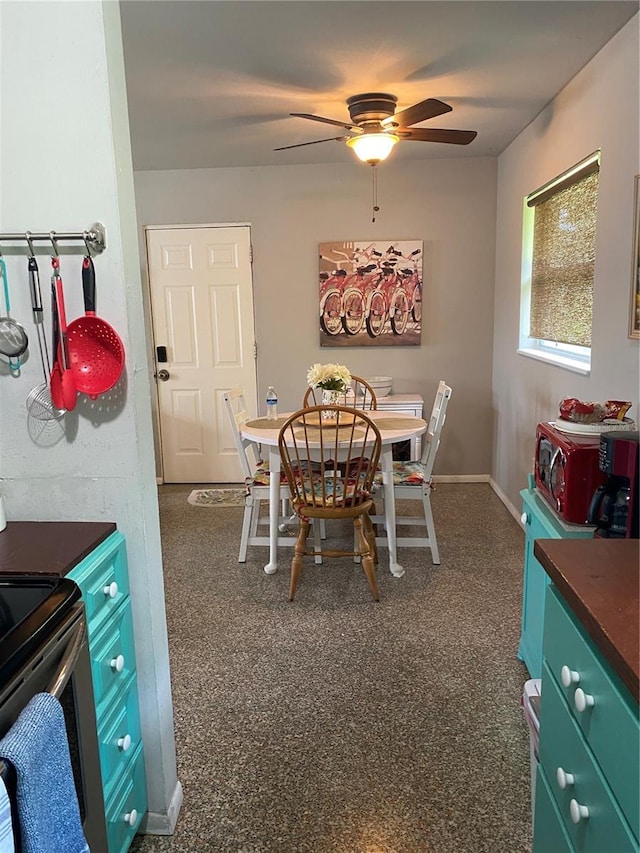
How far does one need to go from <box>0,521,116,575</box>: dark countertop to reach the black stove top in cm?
3

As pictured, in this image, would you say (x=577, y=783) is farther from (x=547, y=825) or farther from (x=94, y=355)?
(x=94, y=355)

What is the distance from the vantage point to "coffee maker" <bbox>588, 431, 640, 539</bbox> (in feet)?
5.74

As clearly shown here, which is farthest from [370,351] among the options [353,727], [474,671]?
[353,727]

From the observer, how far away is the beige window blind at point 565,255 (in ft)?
9.77

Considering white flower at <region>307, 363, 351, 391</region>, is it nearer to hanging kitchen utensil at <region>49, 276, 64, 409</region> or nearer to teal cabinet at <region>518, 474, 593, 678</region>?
teal cabinet at <region>518, 474, 593, 678</region>

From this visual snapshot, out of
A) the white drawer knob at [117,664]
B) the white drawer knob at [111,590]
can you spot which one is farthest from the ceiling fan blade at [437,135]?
the white drawer knob at [117,664]

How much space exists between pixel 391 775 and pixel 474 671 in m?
0.66

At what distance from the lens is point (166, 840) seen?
1.70 meters

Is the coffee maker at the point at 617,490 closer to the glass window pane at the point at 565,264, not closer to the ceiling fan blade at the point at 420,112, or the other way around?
the glass window pane at the point at 565,264

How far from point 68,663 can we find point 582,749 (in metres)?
0.91

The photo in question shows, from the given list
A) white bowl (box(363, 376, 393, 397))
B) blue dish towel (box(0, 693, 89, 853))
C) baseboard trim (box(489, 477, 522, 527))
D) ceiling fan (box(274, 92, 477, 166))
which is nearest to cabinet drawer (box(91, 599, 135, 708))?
blue dish towel (box(0, 693, 89, 853))

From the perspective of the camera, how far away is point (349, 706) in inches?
88.0

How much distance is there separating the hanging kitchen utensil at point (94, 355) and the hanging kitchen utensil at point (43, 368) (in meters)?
0.07

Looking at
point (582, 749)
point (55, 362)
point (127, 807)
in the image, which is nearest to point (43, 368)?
point (55, 362)
